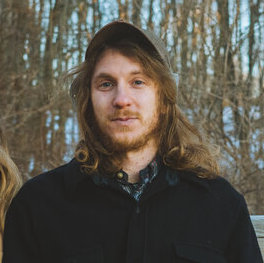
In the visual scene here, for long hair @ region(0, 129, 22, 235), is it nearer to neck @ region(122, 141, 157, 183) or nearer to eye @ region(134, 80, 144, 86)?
neck @ region(122, 141, 157, 183)

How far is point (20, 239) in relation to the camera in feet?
8.19

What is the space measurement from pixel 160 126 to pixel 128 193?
46 centimetres

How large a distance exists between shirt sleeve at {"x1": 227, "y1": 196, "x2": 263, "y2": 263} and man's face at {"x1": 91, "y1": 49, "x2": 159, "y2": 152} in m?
0.66

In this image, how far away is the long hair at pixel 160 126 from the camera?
257 cm

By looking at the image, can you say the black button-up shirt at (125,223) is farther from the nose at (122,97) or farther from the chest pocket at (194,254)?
the nose at (122,97)

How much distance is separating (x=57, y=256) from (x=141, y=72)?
1027 millimetres

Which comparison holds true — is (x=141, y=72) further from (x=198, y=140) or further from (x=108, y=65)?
(x=198, y=140)

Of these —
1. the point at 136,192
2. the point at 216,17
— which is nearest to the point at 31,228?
the point at 136,192

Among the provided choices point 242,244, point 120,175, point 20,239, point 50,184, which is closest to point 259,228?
point 242,244

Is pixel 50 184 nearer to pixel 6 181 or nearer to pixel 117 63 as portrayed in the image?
pixel 6 181

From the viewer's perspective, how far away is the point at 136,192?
2531 millimetres

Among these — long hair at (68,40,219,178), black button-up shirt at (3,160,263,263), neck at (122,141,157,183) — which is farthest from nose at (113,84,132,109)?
black button-up shirt at (3,160,263,263)

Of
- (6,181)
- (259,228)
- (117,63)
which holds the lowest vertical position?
(259,228)

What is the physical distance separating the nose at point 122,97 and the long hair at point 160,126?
169 mm
